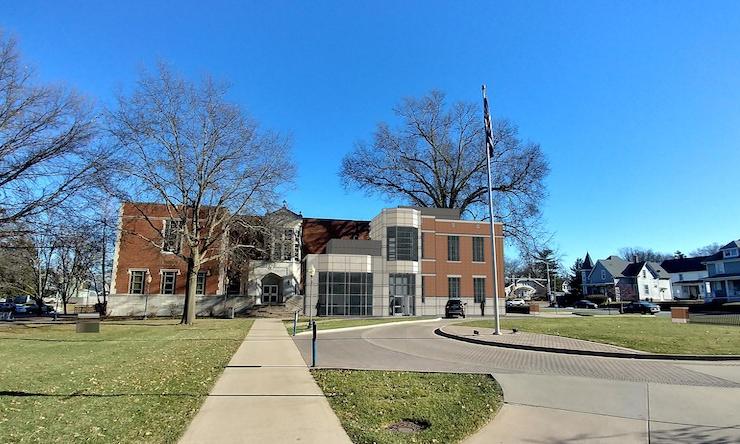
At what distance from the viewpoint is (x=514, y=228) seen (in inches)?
1992

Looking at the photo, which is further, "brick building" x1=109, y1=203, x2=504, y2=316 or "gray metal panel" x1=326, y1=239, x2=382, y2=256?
"gray metal panel" x1=326, y1=239, x2=382, y2=256

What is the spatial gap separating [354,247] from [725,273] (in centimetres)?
5717

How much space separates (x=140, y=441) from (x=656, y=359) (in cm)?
1344

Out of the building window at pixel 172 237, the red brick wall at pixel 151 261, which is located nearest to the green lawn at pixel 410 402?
the building window at pixel 172 237

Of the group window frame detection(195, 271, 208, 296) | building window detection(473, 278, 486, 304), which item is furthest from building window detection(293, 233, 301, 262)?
building window detection(473, 278, 486, 304)

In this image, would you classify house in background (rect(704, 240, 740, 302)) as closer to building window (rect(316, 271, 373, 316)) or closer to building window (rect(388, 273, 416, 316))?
building window (rect(388, 273, 416, 316))

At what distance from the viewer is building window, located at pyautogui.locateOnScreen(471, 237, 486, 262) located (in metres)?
46.2

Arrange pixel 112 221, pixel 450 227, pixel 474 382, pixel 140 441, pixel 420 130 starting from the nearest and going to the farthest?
pixel 140 441 → pixel 474 382 → pixel 112 221 → pixel 450 227 → pixel 420 130

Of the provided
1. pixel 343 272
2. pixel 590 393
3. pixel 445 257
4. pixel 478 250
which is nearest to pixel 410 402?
pixel 590 393

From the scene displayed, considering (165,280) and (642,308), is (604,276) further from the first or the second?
(165,280)

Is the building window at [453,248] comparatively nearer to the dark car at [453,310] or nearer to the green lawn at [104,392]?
the dark car at [453,310]

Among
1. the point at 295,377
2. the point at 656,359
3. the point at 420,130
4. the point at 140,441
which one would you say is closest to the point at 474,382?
the point at 295,377

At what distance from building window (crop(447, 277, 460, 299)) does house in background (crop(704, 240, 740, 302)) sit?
141 feet

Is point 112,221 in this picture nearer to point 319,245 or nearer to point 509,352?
point 509,352
